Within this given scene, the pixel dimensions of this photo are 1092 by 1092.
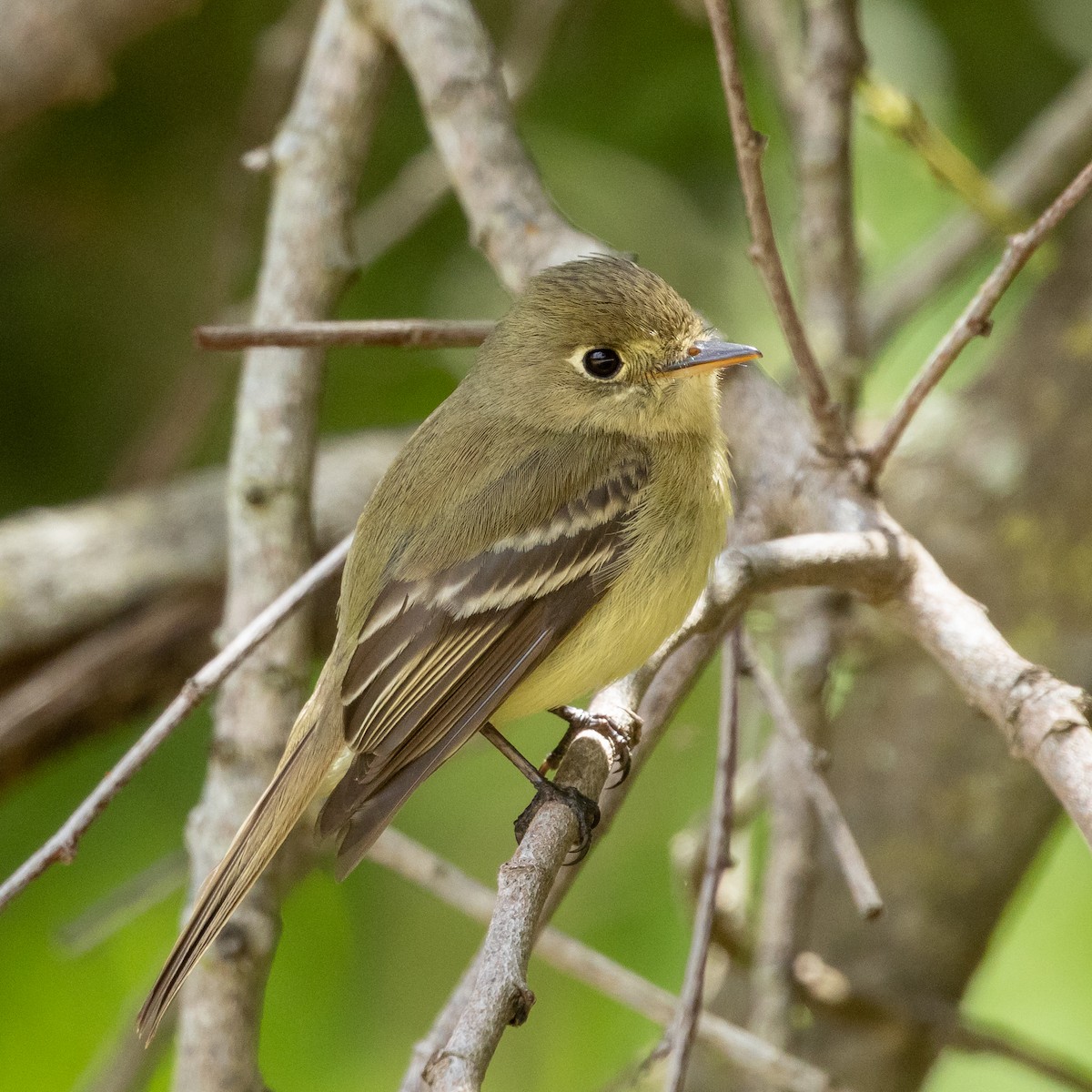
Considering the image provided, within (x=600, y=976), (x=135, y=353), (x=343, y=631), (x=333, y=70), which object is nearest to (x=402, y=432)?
(x=135, y=353)

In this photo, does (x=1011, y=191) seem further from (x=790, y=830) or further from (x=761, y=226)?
(x=761, y=226)

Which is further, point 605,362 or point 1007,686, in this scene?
point 605,362

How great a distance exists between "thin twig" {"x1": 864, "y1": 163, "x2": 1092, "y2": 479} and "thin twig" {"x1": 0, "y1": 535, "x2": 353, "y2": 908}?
113 centimetres

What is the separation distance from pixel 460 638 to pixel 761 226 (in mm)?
955

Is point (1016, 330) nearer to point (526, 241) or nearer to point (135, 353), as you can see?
point (526, 241)

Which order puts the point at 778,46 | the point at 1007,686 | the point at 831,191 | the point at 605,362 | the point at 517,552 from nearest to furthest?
the point at 1007,686 → the point at 517,552 → the point at 605,362 → the point at 831,191 → the point at 778,46

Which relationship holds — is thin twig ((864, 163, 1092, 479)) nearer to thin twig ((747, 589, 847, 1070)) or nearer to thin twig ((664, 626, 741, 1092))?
thin twig ((664, 626, 741, 1092))

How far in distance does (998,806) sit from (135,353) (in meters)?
3.08

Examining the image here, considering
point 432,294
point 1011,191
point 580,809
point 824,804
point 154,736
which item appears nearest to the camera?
point 580,809

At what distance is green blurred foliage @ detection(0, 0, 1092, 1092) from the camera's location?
4.34 metres

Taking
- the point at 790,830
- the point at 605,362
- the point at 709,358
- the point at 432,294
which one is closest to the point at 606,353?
the point at 605,362

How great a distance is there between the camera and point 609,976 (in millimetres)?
2984

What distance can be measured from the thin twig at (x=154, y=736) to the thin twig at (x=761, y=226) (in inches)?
39.4

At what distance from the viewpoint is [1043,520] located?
4359mm
